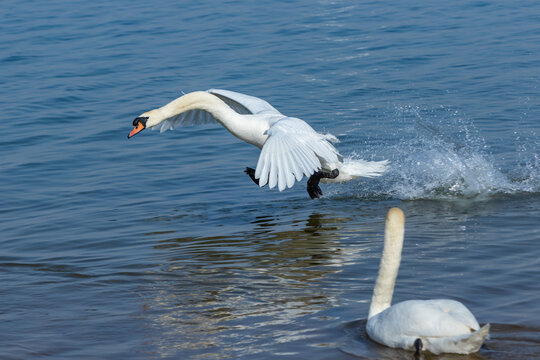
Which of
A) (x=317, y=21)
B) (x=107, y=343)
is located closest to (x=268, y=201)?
(x=107, y=343)

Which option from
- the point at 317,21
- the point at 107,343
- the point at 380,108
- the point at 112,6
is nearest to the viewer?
the point at 107,343

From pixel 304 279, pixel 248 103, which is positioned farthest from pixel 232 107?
pixel 304 279

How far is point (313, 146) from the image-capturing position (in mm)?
7957

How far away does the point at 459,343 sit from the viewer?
4.37 metres

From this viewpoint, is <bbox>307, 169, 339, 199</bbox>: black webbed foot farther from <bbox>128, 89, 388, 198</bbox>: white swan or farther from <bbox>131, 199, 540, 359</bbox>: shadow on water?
<bbox>131, 199, 540, 359</bbox>: shadow on water

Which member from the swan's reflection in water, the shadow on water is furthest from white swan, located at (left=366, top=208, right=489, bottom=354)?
the swan's reflection in water

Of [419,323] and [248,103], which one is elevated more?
[248,103]

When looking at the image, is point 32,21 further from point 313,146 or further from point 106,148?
point 313,146

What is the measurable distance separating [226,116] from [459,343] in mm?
4857

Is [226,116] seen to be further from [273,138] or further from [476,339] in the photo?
[476,339]

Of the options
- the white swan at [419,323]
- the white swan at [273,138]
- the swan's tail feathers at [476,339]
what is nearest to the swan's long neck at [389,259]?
the white swan at [419,323]

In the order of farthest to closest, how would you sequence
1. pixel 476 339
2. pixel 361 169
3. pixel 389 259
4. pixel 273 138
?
pixel 361 169 → pixel 273 138 → pixel 389 259 → pixel 476 339

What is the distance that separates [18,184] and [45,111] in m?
4.13

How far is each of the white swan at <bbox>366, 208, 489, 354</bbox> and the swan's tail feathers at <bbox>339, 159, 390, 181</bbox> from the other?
4.06 meters
